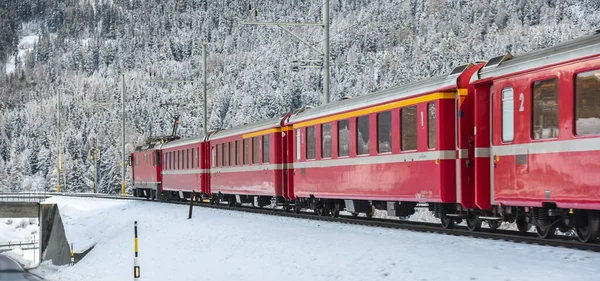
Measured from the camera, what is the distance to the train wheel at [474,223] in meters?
17.3

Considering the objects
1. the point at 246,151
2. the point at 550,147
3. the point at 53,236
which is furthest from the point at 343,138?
the point at 53,236

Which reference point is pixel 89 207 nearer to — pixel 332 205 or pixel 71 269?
pixel 71 269

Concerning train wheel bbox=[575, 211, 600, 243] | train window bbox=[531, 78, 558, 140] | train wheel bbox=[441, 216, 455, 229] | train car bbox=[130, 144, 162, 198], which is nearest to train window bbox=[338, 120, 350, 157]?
train wheel bbox=[441, 216, 455, 229]

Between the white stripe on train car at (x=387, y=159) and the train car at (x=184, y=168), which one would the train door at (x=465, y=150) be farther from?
the train car at (x=184, y=168)

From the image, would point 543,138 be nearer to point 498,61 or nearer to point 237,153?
point 498,61

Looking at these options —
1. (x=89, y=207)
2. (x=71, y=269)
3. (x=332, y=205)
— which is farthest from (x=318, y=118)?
(x=89, y=207)

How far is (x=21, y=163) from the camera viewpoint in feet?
505

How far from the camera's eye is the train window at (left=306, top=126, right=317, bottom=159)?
25.2m

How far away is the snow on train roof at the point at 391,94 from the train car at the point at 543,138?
992 millimetres

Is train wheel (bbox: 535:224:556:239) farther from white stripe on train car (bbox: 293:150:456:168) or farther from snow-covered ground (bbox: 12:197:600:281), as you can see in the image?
white stripe on train car (bbox: 293:150:456:168)

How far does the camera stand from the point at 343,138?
22734 mm

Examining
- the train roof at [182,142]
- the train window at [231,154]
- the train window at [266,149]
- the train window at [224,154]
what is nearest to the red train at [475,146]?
the train window at [266,149]

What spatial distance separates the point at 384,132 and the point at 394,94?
100 centimetres

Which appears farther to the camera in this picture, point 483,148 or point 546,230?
point 483,148
